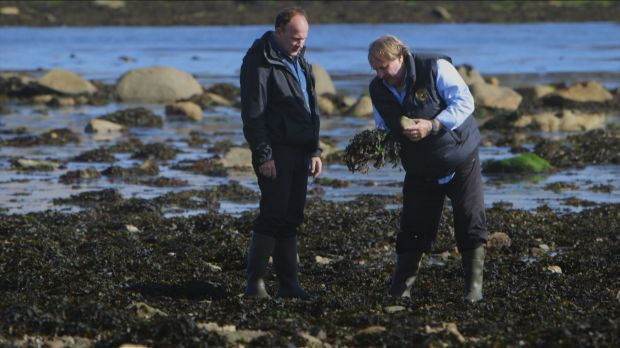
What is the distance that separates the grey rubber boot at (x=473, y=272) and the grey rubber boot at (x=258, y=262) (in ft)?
4.54

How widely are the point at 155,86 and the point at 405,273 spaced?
2664 cm

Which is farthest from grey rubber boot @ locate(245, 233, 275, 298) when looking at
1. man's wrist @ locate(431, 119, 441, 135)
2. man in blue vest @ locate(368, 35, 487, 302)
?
man's wrist @ locate(431, 119, 441, 135)

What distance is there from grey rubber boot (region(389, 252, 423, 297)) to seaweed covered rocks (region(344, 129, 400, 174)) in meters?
0.71

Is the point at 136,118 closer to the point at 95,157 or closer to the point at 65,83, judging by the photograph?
the point at 95,157

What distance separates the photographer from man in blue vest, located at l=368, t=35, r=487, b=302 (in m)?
7.96

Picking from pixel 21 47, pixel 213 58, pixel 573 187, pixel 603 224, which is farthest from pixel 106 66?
pixel 603 224

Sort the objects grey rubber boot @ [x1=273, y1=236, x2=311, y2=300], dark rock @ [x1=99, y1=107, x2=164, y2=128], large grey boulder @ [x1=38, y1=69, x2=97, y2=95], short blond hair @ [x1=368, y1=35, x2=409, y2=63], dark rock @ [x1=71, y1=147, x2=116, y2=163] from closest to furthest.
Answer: short blond hair @ [x1=368, y1=35, x2=409, y2=63] < grey rubber boot @ [x1=273, y1=236, x2=311, y2=300] < dark rock @ [x1=71, y1=147, x2=116, y2=163] < dark rock @ [x1=99, y1=107, x2=164, y2=128] < large grey boulder @ [x1=38, y1=69, x2=97, y2=95]

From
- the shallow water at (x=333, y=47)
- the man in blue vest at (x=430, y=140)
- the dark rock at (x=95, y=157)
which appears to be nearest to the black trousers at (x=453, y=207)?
the man in blue vest at (x=430, y=140)

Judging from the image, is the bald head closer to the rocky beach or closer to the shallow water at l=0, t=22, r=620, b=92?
the rocky beach

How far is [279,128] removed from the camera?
8469mm

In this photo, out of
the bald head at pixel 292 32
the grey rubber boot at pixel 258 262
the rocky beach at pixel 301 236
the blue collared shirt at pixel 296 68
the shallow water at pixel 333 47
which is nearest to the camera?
the rocky beach at pixel 301 236

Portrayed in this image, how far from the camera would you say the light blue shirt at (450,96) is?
26.1 ft

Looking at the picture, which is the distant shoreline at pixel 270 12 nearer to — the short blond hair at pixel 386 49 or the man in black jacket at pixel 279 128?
the man in black jacket at pixel 279 128

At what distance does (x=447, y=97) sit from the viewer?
8.05 meters
